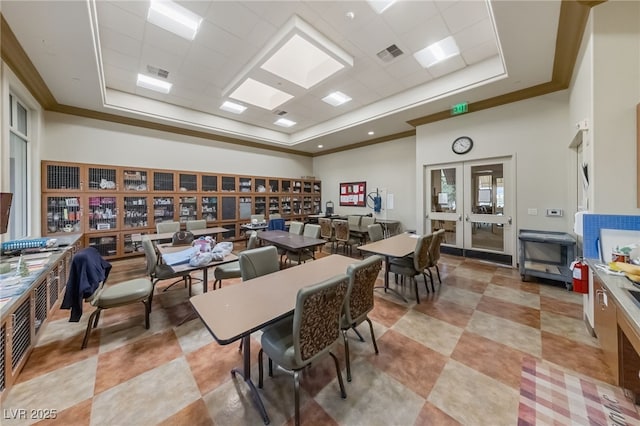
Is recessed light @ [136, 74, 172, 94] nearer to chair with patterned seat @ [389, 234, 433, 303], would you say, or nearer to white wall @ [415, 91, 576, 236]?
chair with patterned seat @ [389, 234, 433, 303]

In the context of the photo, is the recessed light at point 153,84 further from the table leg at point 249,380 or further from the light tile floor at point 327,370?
the table leg at point 249,380

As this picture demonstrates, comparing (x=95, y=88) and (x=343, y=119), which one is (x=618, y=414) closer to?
(x=343, y=119)

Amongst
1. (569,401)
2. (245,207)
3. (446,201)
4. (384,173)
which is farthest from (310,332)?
(384,173)

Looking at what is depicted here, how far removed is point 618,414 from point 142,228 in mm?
7239

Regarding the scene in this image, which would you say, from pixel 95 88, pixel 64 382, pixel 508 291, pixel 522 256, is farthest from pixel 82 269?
pixel 522 256

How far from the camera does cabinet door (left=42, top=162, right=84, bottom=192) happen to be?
427 centimetres

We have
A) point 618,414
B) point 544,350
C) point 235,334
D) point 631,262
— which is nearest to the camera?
point 235,334

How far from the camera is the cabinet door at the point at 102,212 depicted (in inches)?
187

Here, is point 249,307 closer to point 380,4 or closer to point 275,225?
point 380,4

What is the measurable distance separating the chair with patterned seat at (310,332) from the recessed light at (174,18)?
3634mm

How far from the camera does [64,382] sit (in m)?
1.79

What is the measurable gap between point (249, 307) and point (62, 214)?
5474 mm

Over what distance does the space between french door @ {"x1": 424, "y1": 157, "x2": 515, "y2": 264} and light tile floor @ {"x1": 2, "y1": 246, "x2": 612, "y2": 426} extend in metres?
1.85

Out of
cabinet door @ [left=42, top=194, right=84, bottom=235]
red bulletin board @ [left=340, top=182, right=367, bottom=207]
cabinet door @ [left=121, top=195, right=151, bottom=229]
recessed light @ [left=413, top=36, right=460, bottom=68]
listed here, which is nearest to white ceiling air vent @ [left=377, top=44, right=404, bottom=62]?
recessed light @ [left=413, top=36, right=460, bottom=68]
